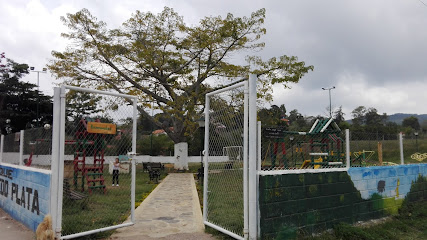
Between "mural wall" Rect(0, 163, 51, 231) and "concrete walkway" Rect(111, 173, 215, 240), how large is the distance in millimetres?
1286

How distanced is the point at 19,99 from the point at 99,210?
32503mm

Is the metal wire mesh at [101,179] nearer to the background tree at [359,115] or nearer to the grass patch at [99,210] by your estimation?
the grass patch at [99,210]

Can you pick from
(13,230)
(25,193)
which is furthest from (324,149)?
(13,230)

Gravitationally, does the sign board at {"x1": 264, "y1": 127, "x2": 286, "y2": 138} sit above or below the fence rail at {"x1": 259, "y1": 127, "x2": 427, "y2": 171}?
above

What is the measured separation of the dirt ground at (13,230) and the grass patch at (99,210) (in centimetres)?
62

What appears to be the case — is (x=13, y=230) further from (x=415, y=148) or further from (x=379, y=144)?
(x=415, y=148)

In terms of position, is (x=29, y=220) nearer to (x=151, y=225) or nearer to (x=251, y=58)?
(x=151, y=225)

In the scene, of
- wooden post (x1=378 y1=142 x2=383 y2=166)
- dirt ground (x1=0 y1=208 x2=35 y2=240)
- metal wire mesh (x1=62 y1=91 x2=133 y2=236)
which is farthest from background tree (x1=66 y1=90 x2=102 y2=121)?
wooden post (x1=378 y1=142 x2=383 y2=166)

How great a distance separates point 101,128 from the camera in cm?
559

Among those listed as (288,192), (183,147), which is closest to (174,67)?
(183,147)

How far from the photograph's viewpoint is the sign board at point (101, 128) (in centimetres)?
543

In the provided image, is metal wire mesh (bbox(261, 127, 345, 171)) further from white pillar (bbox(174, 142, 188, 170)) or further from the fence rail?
white pillar (bbox(174, 142, 188, 170))

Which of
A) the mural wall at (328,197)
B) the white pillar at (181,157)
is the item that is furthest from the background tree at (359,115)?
the mural wall at (328,197)

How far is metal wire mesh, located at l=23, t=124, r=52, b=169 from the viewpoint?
543 cm
